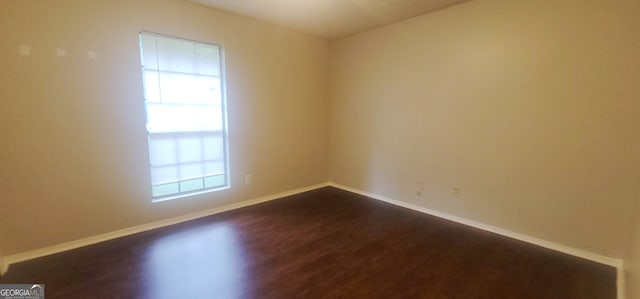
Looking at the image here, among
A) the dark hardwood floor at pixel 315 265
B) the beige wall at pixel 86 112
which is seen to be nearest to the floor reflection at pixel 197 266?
the dark hardwood floor at pixel 315 265

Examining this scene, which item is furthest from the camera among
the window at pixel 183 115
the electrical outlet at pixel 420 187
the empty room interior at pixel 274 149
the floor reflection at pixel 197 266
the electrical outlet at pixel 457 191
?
the electrical outlet at pixel 420 187

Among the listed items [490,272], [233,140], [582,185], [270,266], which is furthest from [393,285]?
[233,140]

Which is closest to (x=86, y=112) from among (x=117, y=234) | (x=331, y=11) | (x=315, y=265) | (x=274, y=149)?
(x=117, y=234)

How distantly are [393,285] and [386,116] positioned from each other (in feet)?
7.40

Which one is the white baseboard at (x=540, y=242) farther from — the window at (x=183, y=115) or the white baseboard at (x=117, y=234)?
the window at (x=183, y=115)

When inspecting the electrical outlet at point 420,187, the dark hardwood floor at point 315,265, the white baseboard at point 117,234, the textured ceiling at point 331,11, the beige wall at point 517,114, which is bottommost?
the dark hardwood floor at point 315,265

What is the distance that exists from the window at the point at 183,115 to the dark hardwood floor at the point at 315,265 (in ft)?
1.83

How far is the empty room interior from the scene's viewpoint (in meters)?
2.01

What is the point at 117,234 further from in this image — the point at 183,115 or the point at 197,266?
the point at 183,115

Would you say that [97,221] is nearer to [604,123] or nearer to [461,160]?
[461,160]

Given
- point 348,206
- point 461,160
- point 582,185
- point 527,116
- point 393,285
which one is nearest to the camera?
point 393,285

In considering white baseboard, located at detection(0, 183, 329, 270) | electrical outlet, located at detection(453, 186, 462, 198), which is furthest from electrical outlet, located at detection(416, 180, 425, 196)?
white baseboard, located at detection(0, 183, 329, 270)

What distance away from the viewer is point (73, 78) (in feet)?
7.47

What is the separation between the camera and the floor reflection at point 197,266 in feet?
5.95
